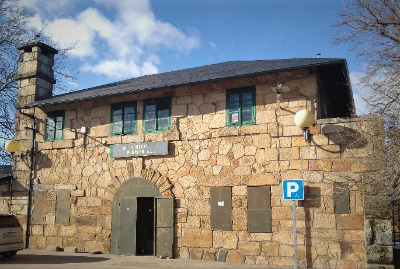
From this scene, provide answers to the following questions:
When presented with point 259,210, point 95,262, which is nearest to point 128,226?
point 95,262

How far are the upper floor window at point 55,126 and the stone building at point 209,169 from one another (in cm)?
5

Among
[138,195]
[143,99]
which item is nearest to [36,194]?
[138,195]

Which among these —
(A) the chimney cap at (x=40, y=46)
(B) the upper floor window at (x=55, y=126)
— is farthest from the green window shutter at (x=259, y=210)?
(A) the chimney cap at (x=40, y=46)

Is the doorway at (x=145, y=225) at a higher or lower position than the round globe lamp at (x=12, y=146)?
lower

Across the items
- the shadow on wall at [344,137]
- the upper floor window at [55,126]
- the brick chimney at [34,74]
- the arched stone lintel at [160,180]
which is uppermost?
the brick chimney at [34,74]

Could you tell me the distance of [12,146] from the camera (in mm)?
13625

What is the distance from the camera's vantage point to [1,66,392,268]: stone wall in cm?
916

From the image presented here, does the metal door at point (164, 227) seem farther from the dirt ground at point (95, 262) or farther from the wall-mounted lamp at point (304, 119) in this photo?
the wall-mounted lamp at point (304, 119)

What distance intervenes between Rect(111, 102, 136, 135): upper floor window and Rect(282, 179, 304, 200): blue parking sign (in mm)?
5495

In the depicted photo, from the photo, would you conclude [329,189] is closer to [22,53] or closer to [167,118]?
[167,118]

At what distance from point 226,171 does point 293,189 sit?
2.41 metres

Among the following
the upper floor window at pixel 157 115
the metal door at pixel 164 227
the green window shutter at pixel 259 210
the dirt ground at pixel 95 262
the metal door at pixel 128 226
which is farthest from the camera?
the upper floor window at pixel 157 115

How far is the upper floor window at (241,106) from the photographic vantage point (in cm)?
1051

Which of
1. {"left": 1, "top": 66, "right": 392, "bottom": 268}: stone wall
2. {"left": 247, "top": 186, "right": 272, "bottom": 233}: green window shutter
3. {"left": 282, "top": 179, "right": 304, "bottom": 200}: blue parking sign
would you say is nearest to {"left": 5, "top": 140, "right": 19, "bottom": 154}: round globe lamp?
{"left": 1, "top": 66, "right": 392, "bottom": 268}: stone wall
